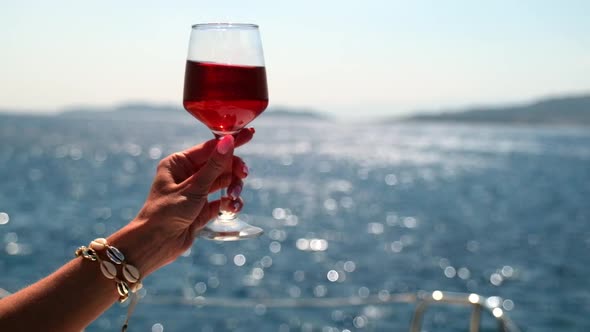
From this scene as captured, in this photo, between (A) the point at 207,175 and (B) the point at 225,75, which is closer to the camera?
(A) the point at 207,175

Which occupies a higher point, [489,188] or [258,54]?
[258,54]

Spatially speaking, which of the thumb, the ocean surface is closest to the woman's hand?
the thumb

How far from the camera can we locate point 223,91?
5.58 feet

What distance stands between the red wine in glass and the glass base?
27 cm

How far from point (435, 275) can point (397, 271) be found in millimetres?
863

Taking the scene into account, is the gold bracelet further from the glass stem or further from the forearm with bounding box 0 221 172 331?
the glass stem

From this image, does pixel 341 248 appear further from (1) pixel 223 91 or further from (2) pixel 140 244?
(2) pixel 140 244

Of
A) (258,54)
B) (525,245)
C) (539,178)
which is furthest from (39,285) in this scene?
(539,178)

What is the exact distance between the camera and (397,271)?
15.8 meters

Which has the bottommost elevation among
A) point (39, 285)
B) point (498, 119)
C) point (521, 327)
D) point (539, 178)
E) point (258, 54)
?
point (498, 119)

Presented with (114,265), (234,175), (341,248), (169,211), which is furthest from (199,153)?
(341,248)

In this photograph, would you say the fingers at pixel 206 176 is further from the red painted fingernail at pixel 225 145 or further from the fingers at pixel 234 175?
the fingers at pixel 234 175

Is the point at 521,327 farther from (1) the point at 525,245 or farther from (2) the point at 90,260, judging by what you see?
(2) the point at 90,260

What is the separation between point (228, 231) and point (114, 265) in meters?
0.42
